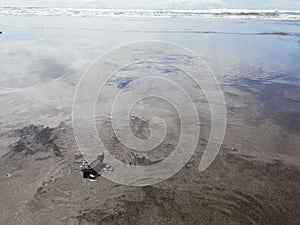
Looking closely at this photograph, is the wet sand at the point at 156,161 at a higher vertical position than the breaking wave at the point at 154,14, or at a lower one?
higher

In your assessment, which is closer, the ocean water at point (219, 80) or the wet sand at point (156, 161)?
the wet sand at point (156, 161)

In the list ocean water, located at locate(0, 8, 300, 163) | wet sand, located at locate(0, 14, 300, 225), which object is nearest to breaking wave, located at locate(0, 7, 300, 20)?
ocean water, located at locate(0, 8, 300, 163)

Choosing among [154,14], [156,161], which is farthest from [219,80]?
[154,14]

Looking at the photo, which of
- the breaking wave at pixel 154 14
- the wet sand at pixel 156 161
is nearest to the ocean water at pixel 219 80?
the wet sand at pixel 156 161

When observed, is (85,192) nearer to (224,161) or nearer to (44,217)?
(44,217)

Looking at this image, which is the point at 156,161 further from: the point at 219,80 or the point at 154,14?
the point at 154,14

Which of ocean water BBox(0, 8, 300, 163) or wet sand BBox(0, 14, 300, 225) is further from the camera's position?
ocean water BBox(0, 8, 300, 163)

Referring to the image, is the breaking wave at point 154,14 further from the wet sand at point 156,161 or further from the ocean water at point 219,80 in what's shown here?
the wet sand at point 156,161

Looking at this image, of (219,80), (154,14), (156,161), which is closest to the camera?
(156,161)

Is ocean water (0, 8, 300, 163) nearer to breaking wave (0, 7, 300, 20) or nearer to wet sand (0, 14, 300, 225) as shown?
wet sand (0, 14, 300, 225)

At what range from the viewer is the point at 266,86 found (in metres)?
15.5

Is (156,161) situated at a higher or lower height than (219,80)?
higher

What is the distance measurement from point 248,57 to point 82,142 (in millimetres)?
15451

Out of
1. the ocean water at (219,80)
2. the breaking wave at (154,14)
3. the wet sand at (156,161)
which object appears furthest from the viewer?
the breaking wave at (154,14)
